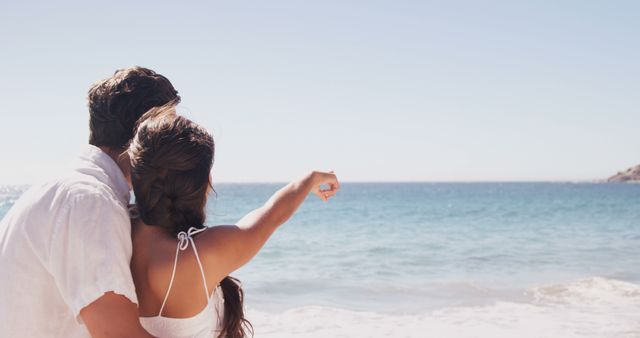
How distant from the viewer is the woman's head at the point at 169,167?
61.1 inches

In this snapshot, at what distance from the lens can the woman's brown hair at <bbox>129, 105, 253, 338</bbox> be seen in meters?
1.55

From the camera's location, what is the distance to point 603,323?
7590 mm

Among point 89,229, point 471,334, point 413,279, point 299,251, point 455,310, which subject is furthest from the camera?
point 299,251

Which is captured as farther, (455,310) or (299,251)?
(299,251)

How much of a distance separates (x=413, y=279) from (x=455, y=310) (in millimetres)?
3020

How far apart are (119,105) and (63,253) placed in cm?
45

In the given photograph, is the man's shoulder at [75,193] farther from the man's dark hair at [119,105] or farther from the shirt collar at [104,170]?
the man's dark hair at [119,105]

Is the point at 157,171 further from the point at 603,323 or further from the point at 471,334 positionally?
the point at 603,323

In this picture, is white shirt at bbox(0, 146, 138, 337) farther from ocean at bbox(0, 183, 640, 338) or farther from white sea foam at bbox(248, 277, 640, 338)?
white sea foam at bbox(248, 277, 640, 338)

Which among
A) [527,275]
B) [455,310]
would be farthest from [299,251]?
[455,310]

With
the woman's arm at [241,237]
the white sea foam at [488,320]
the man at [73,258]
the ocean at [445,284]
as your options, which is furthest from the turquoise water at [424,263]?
the white sea foam at [488,320]

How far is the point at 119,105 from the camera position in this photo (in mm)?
1700

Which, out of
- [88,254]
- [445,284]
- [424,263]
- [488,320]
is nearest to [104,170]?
[88,254]

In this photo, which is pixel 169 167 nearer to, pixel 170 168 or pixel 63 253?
pixel 170 168
